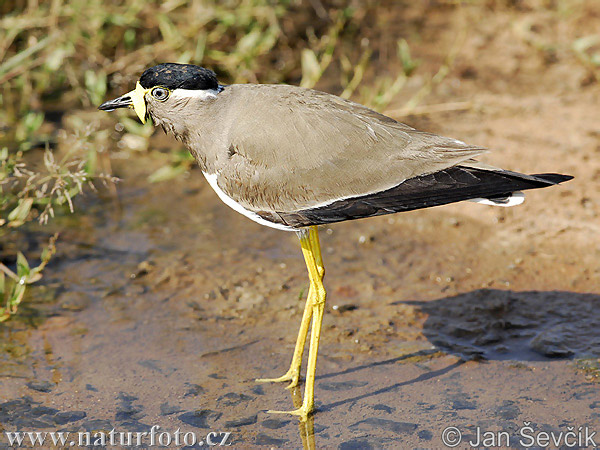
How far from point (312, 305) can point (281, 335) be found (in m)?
0.53

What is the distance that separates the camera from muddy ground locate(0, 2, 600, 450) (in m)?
3.84

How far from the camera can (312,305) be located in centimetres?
407

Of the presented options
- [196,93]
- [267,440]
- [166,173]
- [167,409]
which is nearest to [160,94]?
[196,93]

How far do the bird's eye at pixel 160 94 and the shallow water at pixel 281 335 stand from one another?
1434 millimetres

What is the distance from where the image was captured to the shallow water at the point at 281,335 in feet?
12.5

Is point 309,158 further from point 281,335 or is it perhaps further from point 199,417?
point 199,417

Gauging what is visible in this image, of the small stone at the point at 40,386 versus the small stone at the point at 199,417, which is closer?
the small stone at the point at 199,417

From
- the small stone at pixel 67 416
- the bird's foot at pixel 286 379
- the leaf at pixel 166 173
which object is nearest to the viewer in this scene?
the small stone at pixel 67 416

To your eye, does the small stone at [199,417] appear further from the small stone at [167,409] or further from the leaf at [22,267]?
the leaf at [22,267]

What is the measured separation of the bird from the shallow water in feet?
1.48

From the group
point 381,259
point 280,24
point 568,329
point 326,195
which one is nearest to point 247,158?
point 326,195

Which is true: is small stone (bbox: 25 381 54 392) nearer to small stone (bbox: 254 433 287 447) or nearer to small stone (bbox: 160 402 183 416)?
small stone (bbox: 160 402 183 416)

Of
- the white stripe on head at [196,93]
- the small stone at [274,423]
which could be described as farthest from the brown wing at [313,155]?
the small stone at [274,423]

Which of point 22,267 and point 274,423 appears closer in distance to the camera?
point 274,423
